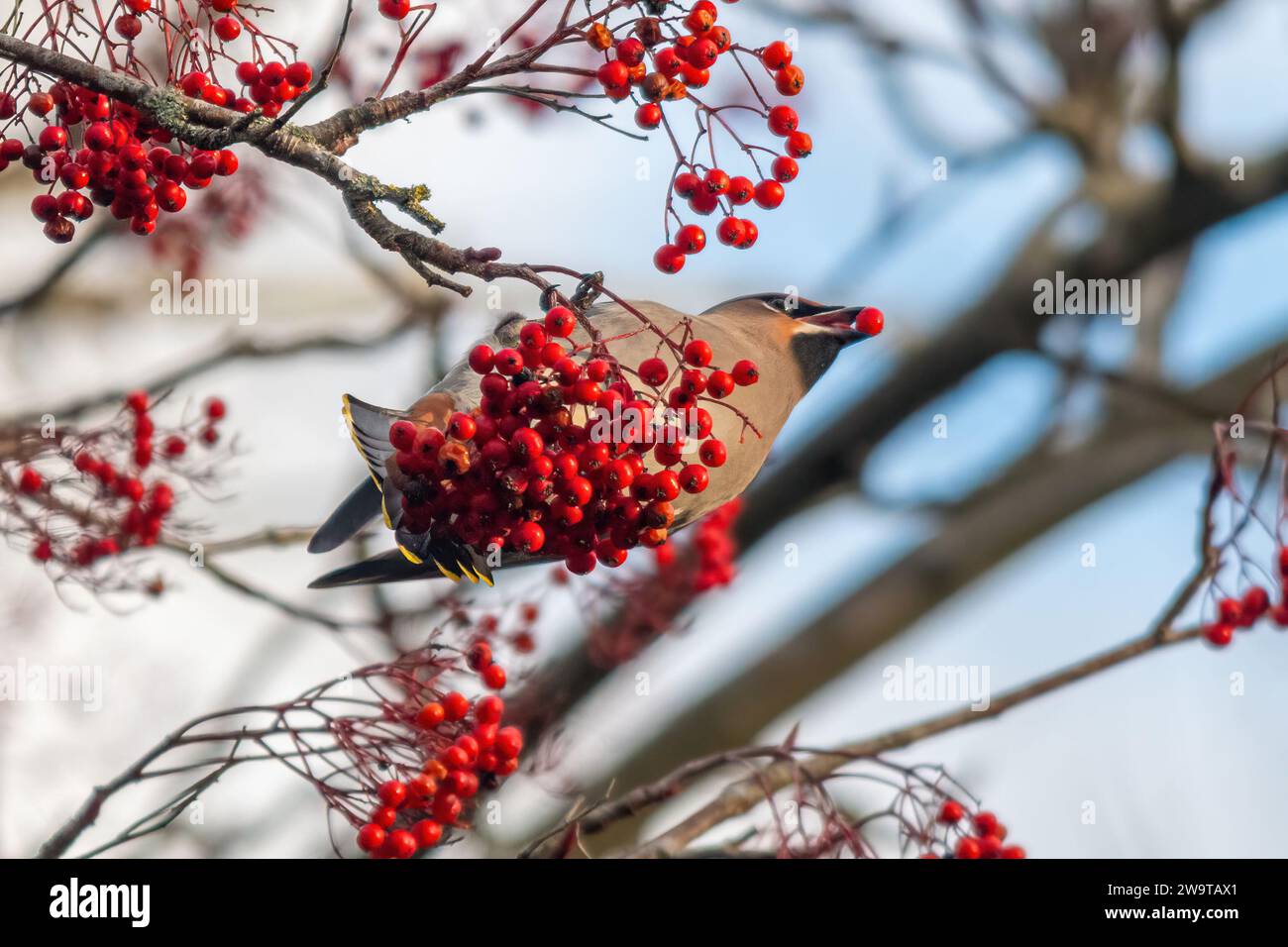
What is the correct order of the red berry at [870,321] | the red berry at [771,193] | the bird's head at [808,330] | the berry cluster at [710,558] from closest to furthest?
1. the red berry at [771,193]
2. the red berry at [870,321]
3. the bird's head at [808,330]
4. the berry cluster at [710,558]

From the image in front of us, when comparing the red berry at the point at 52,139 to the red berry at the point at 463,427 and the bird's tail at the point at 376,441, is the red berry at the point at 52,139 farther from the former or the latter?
the red berry at the point at 463,427

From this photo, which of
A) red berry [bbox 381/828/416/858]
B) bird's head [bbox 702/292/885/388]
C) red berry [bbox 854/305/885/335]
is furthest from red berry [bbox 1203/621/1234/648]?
red berry [bbox 381/828/416/858]

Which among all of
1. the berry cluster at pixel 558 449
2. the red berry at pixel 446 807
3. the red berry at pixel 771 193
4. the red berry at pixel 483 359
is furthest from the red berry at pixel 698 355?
the red berry at pixel 446 807

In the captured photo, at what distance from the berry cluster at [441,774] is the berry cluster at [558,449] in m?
0.54

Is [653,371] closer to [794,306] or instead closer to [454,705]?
[454,705]

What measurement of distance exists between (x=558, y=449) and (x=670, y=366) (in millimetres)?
846

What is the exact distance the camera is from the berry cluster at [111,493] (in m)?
3.19

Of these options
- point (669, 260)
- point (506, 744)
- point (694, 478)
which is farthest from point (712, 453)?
point (506, 744)

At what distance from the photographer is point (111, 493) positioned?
332cm

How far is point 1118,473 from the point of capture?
7238 mm

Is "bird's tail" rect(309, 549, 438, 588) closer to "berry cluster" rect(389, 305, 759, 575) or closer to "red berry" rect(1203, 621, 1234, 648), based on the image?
"berry cluster" rect(389, 305, 759, 575)

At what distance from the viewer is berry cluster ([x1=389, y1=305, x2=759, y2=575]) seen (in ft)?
6.15

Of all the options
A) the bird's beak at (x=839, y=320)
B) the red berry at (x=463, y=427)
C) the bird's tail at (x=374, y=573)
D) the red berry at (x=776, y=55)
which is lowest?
the red berry at (x=463, y=427)
